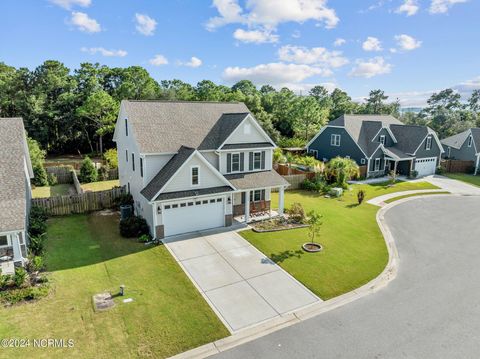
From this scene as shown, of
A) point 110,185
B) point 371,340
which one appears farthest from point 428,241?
point 110,185

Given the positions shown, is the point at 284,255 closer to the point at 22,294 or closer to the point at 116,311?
the point at 116,311

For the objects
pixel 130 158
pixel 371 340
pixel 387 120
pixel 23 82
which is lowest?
pixel 371 340

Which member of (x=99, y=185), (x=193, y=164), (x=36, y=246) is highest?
(x=193, y=164)

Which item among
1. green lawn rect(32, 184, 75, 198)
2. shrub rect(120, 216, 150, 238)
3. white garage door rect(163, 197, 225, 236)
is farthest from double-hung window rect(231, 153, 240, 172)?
green lawn rect(32, 184, 75, 198)

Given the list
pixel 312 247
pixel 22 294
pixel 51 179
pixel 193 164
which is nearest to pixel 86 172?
pixel 51 179

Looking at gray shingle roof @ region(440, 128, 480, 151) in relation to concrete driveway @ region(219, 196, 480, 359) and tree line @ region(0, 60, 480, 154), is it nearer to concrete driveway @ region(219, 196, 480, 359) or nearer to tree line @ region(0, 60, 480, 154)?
tree line @ region(0, 60, 480, 154)

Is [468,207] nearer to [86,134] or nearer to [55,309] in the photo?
[55,309]
